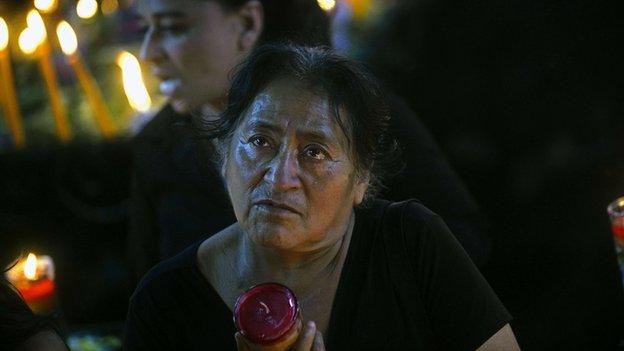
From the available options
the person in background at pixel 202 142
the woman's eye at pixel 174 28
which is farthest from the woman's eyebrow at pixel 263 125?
the woman's eye at pixel 174 28

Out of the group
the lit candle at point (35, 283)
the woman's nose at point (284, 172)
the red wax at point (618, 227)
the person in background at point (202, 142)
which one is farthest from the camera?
the lit candle at point (35, 283)

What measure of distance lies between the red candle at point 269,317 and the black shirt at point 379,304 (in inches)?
12.7

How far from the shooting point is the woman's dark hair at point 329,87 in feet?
6.81

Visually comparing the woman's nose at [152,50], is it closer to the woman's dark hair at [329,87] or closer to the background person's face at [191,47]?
the background person's face at [191,47]

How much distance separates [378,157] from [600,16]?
5.43 feet

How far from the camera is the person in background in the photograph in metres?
2.76

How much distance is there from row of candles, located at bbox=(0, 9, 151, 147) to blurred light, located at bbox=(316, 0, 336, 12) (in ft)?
3.40

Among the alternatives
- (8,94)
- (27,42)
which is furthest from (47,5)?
(8,94)

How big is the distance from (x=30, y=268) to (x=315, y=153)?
1460 mm

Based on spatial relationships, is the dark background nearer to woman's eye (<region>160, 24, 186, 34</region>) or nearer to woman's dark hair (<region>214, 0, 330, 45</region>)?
woman's dark hair (<region>214, 0, 330, 45</region>)

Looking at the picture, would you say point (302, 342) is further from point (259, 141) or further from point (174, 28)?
point (174, 28)

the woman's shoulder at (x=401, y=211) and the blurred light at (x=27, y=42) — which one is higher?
the blurred light at (x=27, y=42)

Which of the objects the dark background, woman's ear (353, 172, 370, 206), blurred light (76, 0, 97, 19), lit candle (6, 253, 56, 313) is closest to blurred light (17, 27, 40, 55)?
blurred light (76, 0, 97, 19)

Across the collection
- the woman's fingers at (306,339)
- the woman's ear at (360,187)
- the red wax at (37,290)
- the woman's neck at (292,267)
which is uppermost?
the red wax at (37,290)
